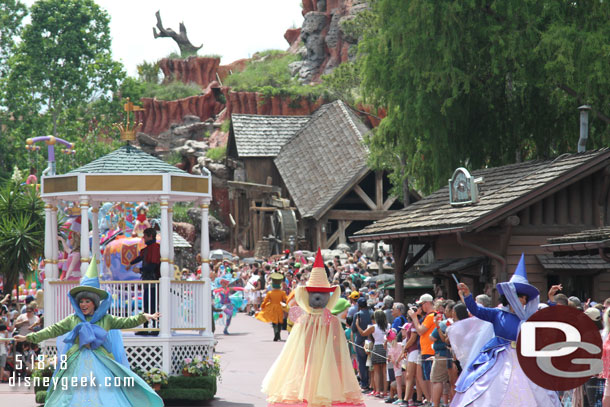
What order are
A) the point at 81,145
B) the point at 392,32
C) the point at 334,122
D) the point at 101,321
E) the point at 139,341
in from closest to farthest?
the point at 101,321 → the point at 139,341 → the point at 392,32 → the point at 334,122 → the point at 81,145

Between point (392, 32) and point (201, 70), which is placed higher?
point (201, 70)

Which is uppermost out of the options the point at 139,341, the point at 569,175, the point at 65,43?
the point at 65,43

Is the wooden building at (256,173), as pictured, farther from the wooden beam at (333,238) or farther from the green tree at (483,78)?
the green tree at (483,78)

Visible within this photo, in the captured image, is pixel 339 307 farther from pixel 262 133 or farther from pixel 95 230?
pixel 262 133

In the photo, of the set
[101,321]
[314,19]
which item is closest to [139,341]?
[101,321]

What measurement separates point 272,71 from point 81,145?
1148 inches

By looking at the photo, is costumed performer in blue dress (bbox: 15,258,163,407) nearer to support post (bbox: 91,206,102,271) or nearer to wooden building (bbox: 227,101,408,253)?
support post (bbox: 91,206,102,271)

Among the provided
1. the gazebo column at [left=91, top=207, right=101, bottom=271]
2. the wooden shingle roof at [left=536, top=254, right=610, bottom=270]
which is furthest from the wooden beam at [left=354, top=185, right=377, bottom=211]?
the gazebo column at [left=91, top=207, right=101, bottom=271]

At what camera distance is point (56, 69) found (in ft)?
195

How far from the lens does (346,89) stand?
2031 inches

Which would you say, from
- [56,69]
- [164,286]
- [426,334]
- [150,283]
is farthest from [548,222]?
[56,69]

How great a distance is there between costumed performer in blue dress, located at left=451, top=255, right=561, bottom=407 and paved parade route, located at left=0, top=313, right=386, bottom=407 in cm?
535

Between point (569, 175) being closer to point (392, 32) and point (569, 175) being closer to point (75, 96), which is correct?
point (392, 32)

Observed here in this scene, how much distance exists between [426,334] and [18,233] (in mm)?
13742
